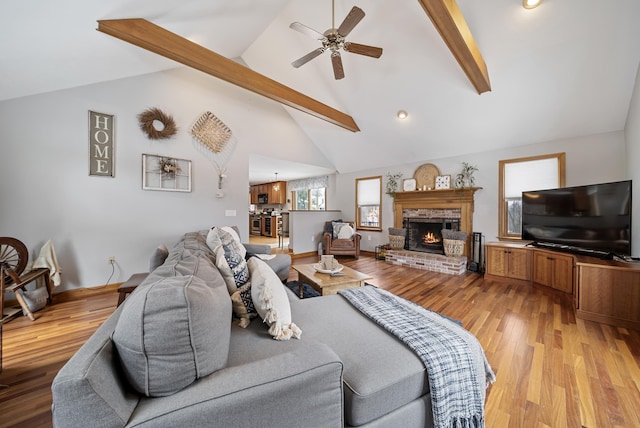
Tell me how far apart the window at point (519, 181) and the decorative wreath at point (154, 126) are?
18.5 ft

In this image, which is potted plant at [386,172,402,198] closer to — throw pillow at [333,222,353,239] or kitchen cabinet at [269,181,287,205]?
throw pillow at [333,222,353,239]

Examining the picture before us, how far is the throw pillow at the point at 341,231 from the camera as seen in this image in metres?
5.63

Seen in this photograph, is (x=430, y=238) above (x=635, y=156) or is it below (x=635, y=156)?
below

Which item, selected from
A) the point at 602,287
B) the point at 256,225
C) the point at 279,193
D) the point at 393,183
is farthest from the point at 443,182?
the point at 256,225

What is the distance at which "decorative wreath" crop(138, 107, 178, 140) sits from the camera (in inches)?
138

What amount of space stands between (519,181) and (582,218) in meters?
1.23

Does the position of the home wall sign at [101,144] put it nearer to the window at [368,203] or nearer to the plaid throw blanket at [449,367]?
the plaid throw blanket at [449,367]

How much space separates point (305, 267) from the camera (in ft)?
9.68

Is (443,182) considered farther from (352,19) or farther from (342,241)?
(352,19)

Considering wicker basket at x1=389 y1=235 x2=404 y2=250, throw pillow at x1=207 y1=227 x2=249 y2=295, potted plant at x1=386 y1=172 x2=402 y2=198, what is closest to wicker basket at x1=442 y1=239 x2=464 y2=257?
wicker basket at x1=389 y1=235 x2=404 y2=250

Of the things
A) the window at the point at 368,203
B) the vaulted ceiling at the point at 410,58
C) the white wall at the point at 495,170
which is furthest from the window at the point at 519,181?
the window at the point at 368,203

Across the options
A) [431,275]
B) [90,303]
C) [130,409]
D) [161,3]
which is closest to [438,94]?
[431,275]

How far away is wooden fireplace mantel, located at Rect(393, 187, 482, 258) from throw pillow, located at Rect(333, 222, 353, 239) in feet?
3.64

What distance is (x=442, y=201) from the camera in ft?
16.0
